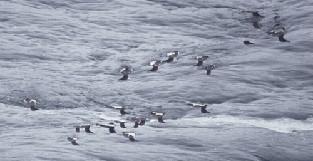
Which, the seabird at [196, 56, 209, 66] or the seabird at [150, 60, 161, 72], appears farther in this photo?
the seabird at [150, 60, 161, 72]

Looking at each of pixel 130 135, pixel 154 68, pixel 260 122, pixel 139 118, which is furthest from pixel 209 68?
pixel 130 135

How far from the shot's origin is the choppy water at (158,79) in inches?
1024

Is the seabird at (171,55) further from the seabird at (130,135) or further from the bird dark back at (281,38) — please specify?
the seabird at (130,135)

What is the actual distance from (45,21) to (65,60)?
7875 mm

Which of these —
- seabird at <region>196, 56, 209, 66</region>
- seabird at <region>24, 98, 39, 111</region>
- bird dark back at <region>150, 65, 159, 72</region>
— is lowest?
seabird at <region>24, 98, 39, 111</region>

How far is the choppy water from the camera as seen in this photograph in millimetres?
26000

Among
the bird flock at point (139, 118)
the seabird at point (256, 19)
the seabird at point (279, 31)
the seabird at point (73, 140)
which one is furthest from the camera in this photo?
the seabird at point (256, 19)

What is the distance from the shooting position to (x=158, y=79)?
36438 millimetres

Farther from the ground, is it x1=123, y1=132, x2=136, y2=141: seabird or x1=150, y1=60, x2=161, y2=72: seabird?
x1=150, y1=60, x2=161, y2=72: seabird

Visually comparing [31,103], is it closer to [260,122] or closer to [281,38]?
[260,122]

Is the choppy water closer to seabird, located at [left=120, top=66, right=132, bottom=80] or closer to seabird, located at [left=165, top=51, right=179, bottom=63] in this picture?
seabird, located at [left=120, top=66, right=132, bottom=80]

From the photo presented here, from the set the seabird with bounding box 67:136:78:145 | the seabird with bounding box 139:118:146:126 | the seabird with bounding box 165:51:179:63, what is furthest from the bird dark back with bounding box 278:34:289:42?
the seabird with bounding box 67:136:78:145

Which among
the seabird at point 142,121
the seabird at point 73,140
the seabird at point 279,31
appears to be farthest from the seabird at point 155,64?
the seabird at point 73,140

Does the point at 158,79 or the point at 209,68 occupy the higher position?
the point at 209,68
